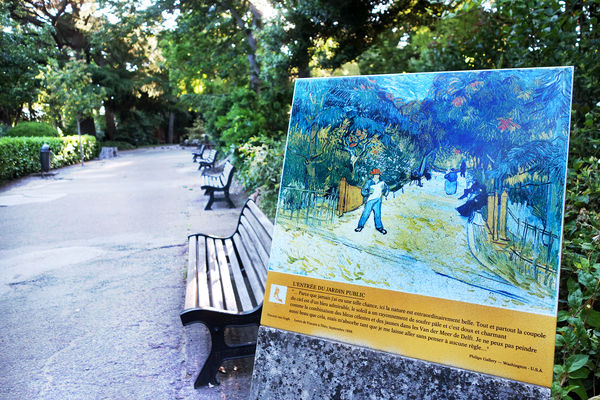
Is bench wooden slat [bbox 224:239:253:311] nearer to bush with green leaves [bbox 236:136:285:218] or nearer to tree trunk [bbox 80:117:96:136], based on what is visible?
bush with green leaves [bbox 236:136:285:218]

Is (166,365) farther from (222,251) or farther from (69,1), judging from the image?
(69,1)

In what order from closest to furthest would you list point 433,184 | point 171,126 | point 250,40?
1. point 433,184
2. point 250,40
3. point 171,126

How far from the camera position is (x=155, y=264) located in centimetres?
538

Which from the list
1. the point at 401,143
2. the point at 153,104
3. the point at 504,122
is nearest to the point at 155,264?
the point at 401,143

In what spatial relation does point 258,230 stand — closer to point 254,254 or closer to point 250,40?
point 254,254

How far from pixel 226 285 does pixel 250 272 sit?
0.77 ft

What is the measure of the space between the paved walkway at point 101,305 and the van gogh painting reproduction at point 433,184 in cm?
156

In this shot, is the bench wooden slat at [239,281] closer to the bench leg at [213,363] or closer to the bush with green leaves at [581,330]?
the bench leg at [213,363]

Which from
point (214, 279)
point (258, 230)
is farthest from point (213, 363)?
point (258, 230)

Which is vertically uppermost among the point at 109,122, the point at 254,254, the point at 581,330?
the point at 109,122

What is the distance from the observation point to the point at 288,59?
9.19 meters

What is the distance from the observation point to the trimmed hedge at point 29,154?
13203 mm

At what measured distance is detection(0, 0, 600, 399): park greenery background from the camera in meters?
2.47

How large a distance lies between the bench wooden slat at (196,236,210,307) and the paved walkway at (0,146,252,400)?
468 mm
